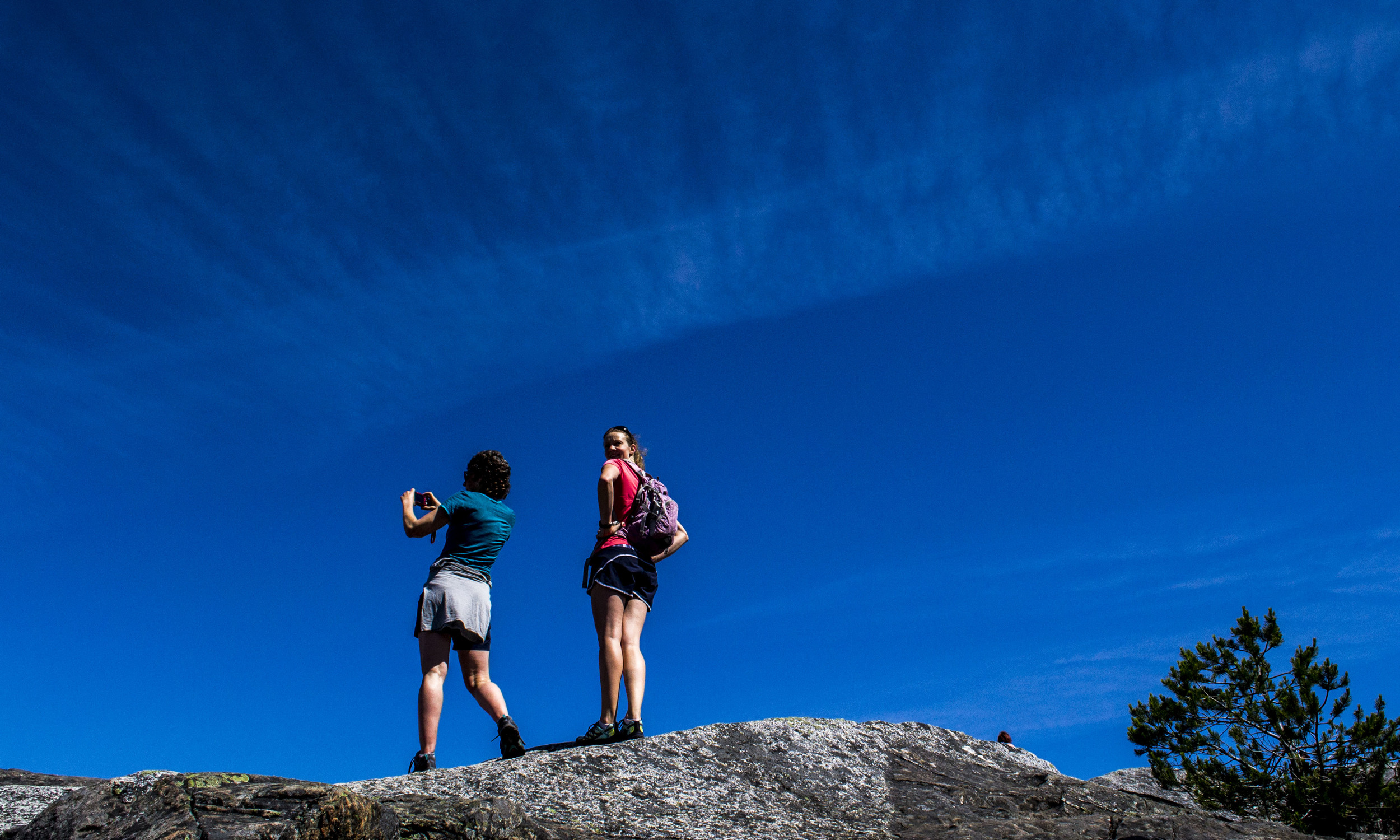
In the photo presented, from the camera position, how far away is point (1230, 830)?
16.6ft

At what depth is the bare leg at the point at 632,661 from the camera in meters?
6.38

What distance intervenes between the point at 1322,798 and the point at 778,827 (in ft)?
23.2

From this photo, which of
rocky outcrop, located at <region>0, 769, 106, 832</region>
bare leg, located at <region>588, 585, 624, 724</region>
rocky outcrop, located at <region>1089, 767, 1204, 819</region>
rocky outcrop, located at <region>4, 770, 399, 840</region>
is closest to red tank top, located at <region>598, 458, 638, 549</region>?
bare leg, located at <region>588, 585, 624, 724</region>

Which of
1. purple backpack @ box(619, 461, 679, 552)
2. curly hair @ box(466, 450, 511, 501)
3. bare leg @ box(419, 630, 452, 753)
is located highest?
curly hair @ box(466, 450, 511, 501)

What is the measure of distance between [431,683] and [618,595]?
146 centimetres

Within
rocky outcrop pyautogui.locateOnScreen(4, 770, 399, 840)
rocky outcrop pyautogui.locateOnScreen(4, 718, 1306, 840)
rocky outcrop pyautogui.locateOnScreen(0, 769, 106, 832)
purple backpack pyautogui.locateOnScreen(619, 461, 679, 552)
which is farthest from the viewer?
purple backpack pyautogui.locateOnScreen(619, 461, 679, 552)

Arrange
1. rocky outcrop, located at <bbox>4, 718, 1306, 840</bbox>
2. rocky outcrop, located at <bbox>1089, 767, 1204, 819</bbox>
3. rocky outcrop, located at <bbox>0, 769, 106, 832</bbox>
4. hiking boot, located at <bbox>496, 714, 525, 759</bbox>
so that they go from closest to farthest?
rocky outcrop, located at <bbox>4, 718, 1306, 840</bbox>, rocky outcrop, located at <bbox>0, 769, 106, 832</bbox>, hiking boot, located at <bbox>496, 714, 525, 759</bbox>, rocky outcrop, located at <bbox>1089, 767, 1204, 819</bbox>

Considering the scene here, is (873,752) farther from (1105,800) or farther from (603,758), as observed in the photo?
(603,758)

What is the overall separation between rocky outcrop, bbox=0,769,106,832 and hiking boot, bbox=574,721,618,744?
9.25ft

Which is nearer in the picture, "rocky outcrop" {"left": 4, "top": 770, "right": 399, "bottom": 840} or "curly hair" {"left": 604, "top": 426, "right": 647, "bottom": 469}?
"rocky outcrop" {"left": 4, "top": 770, "right": 399, "bottom": 840}

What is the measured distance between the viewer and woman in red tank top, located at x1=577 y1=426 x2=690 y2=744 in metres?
6.28

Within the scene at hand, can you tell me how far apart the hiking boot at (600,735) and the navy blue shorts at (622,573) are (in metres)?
0.93

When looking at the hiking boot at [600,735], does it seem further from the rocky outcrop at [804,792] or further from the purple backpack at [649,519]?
the purple backpack at [649,519]

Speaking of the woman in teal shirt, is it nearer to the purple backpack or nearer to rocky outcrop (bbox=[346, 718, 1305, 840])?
rocky outcrop (bbox=[346, 718, 1305, 840])
